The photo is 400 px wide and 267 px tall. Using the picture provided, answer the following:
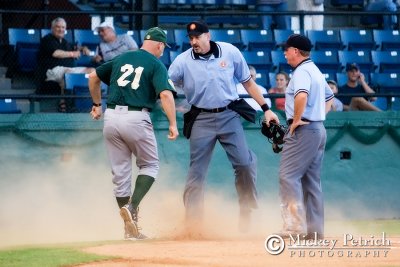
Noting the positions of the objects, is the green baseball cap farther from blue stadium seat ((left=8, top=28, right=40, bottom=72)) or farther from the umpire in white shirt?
blue stadium seat ((left=8, top=28, right=40, bottom=72))

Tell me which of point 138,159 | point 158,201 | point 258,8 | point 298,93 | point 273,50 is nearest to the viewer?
point 298,93

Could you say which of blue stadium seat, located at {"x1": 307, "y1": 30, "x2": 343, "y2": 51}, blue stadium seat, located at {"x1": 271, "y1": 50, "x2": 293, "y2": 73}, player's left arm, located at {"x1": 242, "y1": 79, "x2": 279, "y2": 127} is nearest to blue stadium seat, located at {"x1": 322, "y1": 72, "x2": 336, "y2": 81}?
blue stadium seat, located at {"x1": 271, "y1": 50, "x2": 293, "y2": 73}

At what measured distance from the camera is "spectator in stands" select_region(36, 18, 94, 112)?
15.5 metres

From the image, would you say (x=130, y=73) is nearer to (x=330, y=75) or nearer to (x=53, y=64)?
(x=53, y=64)

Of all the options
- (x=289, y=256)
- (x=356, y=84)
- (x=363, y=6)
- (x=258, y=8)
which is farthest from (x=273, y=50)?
(x=289, y=256)

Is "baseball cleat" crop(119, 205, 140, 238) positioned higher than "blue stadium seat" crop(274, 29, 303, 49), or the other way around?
"blue stadium seat" crop(274, 29, 303, 49)

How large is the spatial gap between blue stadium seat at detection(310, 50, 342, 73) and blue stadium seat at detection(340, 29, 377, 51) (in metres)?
0.81


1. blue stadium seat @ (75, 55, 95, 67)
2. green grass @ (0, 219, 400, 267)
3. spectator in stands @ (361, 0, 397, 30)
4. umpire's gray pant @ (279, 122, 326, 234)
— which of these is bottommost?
green grass @ (0, 219, 400, 267)

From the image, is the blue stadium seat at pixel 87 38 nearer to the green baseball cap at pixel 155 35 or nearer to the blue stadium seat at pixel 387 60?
the blue stadium seat at pixel 387 60

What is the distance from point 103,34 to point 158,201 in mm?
2307

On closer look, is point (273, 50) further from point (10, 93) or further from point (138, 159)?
point (138, 159)

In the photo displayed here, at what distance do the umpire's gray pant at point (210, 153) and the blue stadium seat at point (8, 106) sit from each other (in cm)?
361

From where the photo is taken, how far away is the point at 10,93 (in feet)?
51.9
